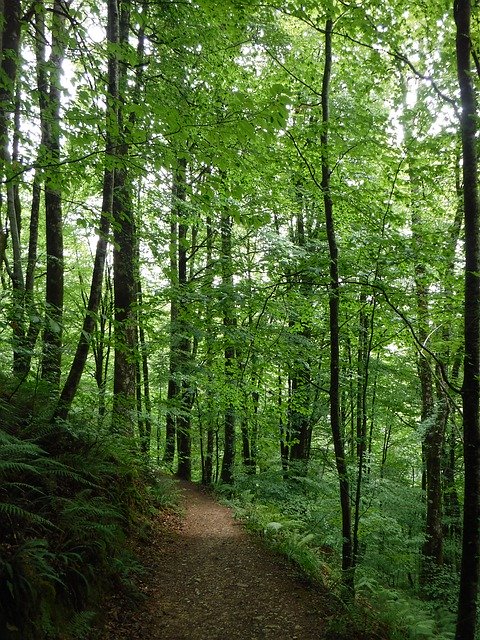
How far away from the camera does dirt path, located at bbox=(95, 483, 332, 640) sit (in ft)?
16.3

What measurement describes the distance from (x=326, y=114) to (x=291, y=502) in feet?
32.4

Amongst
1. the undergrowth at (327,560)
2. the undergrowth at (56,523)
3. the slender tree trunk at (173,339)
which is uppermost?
the slender tree trunk at (173,339)

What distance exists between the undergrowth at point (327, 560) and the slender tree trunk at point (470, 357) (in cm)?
129

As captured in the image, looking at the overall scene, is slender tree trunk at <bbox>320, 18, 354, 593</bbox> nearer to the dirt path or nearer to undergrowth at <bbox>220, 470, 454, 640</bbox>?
undergrowth at <bbox>220, 470, 454, 640</bbox>

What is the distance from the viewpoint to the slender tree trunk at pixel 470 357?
4707 millimetres

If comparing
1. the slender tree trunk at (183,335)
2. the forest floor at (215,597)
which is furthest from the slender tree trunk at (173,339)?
the forest floor at (215,597)

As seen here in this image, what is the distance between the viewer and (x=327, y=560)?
845 centimetres

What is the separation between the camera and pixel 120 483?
7.25 m

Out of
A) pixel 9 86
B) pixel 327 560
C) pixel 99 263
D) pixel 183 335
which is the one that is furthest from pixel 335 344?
pixel 9 86

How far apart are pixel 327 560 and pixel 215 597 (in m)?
3.39

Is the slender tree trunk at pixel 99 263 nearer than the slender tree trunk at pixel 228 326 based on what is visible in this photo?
Yes

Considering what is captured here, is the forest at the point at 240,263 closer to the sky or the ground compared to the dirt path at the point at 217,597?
closer to the sky

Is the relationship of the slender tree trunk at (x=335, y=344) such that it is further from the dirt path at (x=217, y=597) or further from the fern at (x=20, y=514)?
the fern at (x=20, y=514)

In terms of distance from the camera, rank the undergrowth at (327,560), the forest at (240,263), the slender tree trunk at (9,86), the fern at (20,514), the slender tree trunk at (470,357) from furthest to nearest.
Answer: the undergrowth at (327,560) → the slender tree trunk at (470,357) → the forest at (240,263) → the slender tree trunk at (9,86) → the fern at (20,514)
